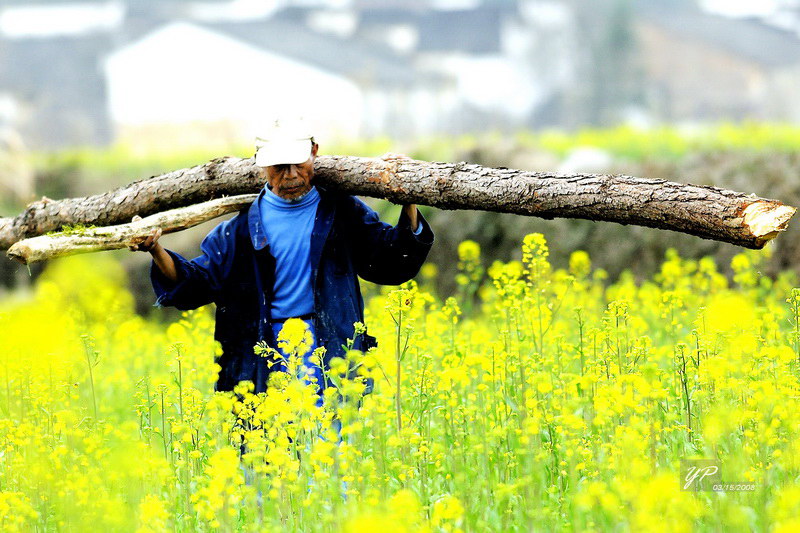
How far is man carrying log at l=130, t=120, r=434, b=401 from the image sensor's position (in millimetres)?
5629

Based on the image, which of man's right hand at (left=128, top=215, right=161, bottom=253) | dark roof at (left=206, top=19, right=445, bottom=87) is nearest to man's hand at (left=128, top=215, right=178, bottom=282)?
man's right hand at (left=128, top=215, right=161, bottom=253)

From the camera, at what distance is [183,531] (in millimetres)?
4875

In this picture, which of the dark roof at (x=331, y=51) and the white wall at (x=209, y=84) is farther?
the dark roof at (x=331, y=51)

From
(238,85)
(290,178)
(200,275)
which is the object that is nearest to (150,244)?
(200,275)

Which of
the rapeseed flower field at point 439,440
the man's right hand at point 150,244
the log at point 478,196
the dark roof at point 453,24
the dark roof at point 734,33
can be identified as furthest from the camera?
the dark roof at point 734,33

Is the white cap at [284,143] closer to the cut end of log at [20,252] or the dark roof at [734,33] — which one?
the cut end of log at [20,252]

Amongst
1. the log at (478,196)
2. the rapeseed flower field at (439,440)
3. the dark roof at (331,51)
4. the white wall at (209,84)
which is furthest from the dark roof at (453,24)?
the rapeseed flower field at (439,440)

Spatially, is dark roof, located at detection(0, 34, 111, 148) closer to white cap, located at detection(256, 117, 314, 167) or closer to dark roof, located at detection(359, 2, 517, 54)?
dark roof, located at detection(359, 2, 517, 54)

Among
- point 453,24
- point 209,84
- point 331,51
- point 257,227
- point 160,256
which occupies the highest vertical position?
point 257,227

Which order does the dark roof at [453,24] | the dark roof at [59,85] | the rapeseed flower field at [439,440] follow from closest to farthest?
the rapeseed flower field at [439,440], the dark roof at [59,85], the dark roof at [453,24]

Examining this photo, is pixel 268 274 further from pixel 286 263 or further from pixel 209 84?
pixel 209 84

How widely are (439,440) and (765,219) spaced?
1884 mm

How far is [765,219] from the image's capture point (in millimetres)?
4992

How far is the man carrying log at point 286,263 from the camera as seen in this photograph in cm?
563
